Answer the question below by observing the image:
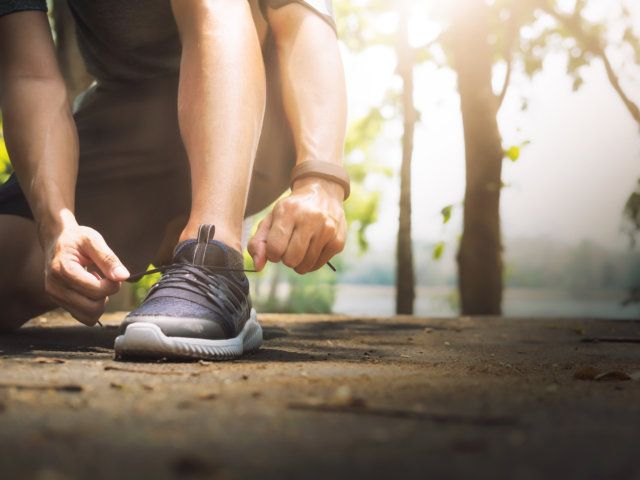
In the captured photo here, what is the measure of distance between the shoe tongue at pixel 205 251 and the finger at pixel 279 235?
0.11 m

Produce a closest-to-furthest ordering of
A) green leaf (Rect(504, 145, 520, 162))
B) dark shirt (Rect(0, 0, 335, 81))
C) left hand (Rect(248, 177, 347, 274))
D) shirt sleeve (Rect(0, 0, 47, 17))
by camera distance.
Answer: left hand (Rect(248, 177, 347, 274)), shirt sleeve (Rect(0, 0, 47, 17)), dark shirt (Rect(0, 0, 335, 81)), green leaf (Rect(504, 145, 520, 162))

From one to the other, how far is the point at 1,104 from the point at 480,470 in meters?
1.68

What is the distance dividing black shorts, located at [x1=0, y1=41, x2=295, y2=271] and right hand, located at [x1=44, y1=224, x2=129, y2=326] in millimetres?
743

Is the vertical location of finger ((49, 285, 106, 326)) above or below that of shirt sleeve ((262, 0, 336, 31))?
below

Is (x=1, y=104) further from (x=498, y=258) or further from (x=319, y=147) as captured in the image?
(x=498, y=258)

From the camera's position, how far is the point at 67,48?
256 centimetres

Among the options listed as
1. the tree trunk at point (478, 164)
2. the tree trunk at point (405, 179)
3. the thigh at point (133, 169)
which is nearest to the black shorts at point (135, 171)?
the thigh at point (133, 169)

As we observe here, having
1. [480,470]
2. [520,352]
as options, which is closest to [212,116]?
[520,352]

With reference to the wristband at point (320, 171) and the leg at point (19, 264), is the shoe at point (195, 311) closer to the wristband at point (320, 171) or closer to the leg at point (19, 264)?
the wristband at point (320, 171)

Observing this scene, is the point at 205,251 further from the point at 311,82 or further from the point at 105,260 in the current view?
the point at 311,82

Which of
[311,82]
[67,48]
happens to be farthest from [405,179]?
[311,82]

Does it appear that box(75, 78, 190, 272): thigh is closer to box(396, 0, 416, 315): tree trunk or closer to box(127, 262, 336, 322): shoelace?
box(127, 262, 336, 322): shoelace

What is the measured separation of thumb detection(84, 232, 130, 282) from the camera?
56.4 inches

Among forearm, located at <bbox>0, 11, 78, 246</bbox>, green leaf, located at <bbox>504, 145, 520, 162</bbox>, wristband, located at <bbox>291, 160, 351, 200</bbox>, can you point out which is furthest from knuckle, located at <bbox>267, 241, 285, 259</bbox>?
green leaf, located at <bbox>504, 145, 520, 162</bbox>
